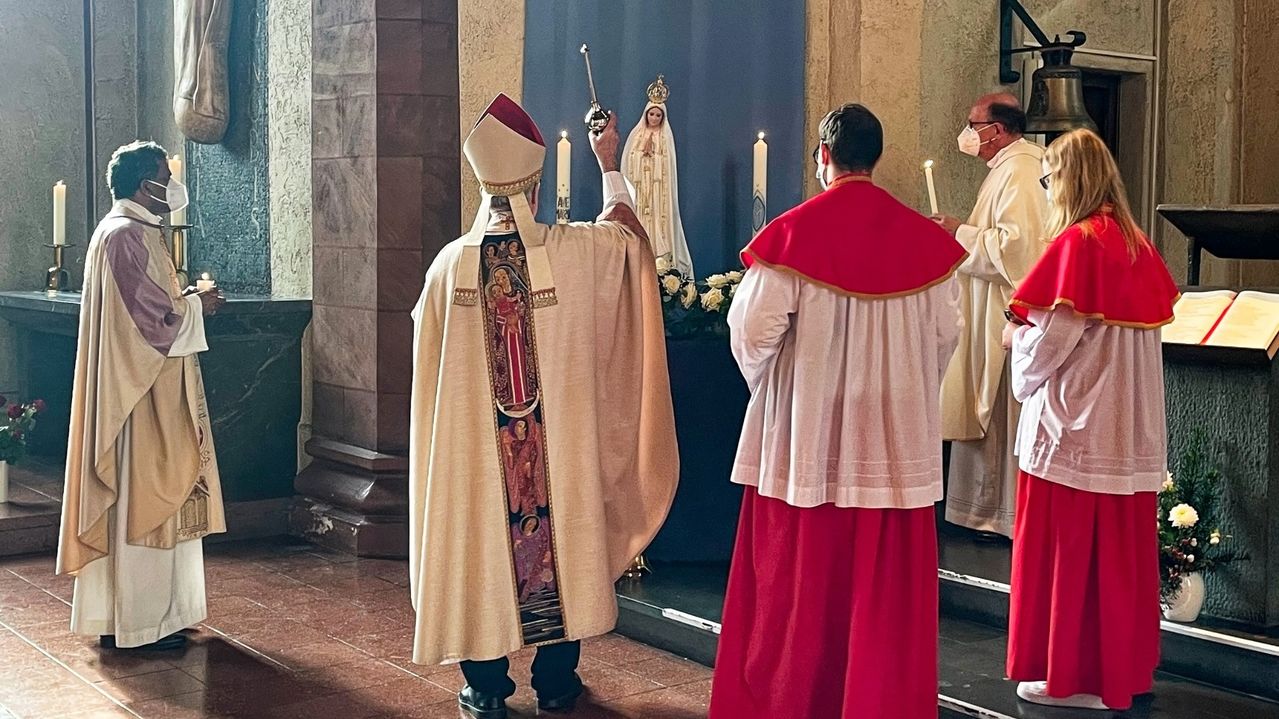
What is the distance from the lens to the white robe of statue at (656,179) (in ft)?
20.7

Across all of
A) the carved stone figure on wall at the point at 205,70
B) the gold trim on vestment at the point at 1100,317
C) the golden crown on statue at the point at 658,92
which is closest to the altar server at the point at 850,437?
the gold trim on vestment at the point at 1100,317

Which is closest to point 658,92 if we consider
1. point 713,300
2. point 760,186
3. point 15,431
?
point 760,186

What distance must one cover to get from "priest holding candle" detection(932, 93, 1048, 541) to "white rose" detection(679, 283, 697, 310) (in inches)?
39.9

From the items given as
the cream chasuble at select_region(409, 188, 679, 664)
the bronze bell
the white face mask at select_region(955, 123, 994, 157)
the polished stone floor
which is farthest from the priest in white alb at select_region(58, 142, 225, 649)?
the bronze bell

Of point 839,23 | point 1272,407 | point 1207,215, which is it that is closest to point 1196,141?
point 839,23

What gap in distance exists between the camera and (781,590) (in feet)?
12.4

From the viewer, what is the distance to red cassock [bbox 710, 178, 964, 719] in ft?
12.0

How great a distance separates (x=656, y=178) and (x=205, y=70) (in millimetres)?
2834

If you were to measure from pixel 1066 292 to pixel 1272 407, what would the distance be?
36.7 inches

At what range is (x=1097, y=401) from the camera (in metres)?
4.05

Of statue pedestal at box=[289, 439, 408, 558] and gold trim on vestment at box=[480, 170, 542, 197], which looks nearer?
gold trim on vestment at box=[480, 170, 542, 197]

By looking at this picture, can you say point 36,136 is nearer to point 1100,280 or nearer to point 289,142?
point 289,142

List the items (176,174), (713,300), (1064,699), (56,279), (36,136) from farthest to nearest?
(36,136) → (56,279) → (176,174) → (713,300) → (1064,699)

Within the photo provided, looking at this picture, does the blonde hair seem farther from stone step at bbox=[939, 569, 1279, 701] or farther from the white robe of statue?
the white robe of statue
